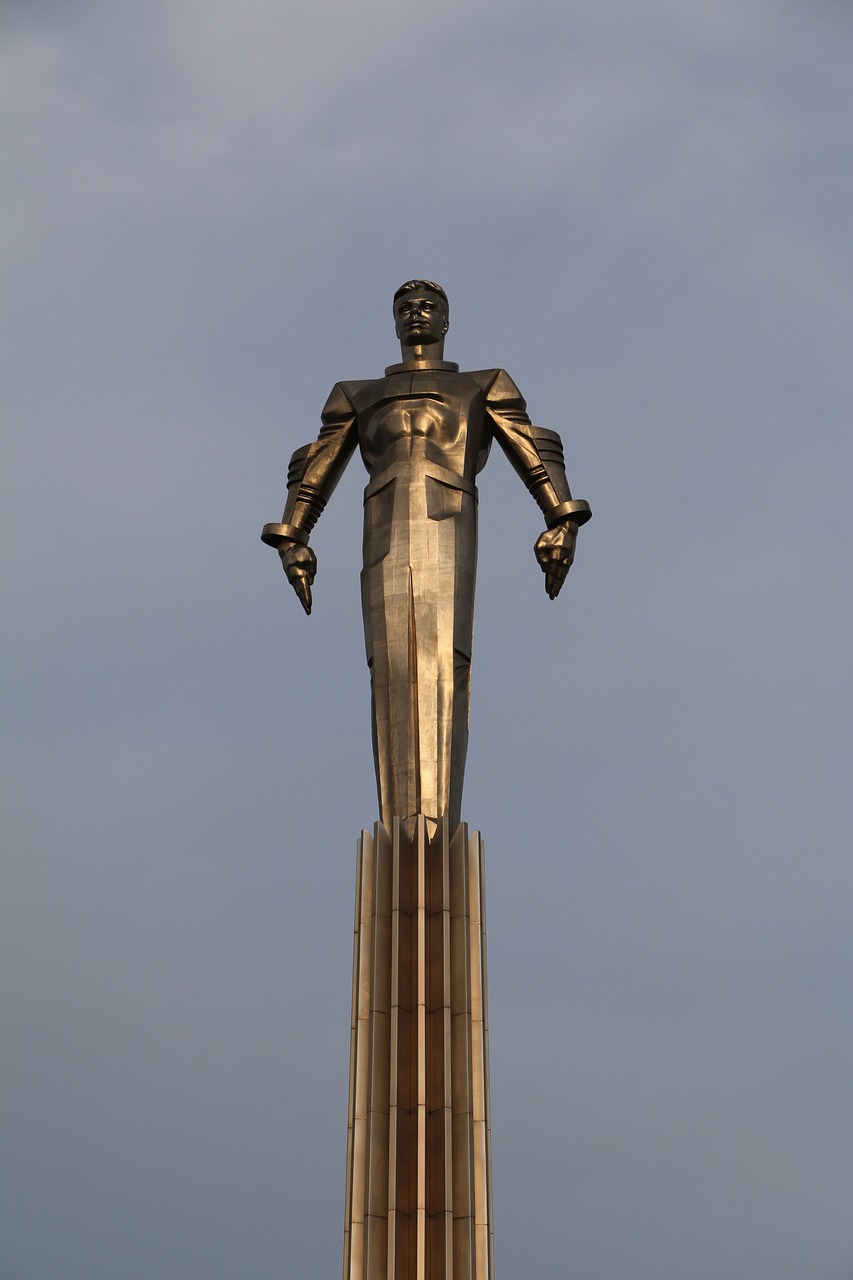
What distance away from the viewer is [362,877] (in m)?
11.9

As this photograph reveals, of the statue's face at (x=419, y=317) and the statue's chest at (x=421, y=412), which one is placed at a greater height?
the statue's face at (x=419, y=317)

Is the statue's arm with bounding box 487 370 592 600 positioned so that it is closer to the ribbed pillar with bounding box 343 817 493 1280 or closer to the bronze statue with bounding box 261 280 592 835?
the bronze statue with bounding box 261 280 592 835

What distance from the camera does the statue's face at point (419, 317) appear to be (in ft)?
46.9

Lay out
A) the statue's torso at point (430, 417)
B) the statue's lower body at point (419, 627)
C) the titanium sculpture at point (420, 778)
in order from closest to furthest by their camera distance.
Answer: the titanium sculpture at point (420, 778)
the statue's lower body at point (419, 627)
the statue's torso at point (430, 417)

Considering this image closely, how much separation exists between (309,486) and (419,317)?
1.74m

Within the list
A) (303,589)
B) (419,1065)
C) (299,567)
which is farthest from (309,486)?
(419,1065)

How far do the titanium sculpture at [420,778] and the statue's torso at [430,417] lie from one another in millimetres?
15

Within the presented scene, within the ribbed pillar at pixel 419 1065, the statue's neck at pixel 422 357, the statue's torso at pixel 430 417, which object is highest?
the statue's neck at pixel 422 357

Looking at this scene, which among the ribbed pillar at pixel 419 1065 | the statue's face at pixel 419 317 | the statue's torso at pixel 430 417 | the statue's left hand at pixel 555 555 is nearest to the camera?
the ribbed pillar at pixel 419 1065

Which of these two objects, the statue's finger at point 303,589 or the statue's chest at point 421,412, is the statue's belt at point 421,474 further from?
the statue's finger at point 303,589

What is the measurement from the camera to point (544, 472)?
13547 millimetres

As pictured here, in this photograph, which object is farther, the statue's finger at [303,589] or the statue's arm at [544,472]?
the statue's finger at [303,589]

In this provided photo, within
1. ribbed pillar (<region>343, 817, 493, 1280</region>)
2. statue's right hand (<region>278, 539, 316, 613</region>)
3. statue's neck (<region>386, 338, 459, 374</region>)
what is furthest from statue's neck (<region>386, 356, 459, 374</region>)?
ribbed pillar (<region>343, 817, 493, 1280</region>)

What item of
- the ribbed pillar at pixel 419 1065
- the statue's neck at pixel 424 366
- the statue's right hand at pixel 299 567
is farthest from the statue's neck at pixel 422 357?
the ribbed pillar at pixel 419 1065
